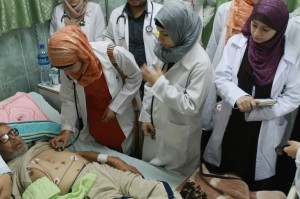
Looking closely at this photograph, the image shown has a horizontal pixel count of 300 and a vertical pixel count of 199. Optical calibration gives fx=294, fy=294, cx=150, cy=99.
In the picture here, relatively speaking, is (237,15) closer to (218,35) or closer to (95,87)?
(218,35)

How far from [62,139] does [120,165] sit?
19.4 inches

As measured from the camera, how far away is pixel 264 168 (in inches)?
71.5

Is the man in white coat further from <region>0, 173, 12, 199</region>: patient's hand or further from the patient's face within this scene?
<region>0, 173, 12, 199</region>: patient's hand

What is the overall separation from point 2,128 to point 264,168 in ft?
5.41

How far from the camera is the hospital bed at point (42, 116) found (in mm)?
1917

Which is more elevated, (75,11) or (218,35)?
(75,11)

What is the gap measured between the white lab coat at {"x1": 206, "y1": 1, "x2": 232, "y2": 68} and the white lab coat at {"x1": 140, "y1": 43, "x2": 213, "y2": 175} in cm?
69

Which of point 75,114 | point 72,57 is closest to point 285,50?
point 72,57

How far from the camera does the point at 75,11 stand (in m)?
2.52

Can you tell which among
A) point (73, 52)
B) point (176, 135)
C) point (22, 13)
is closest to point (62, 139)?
point (73, 52)

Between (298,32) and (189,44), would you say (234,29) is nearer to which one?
(298,32)

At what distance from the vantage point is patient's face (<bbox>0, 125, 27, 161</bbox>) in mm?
1837

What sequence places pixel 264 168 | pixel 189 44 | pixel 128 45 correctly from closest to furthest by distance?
pixel 189 44, pixel 264 168, pixel 128 45

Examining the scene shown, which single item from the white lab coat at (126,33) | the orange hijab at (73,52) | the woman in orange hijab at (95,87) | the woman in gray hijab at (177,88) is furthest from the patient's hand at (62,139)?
the white lab coat at (126,33)
